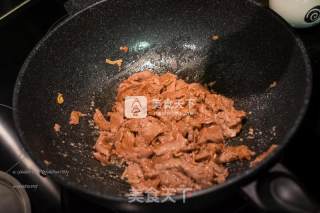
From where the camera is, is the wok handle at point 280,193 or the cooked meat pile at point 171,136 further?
the cooked meat pile at point 171,136

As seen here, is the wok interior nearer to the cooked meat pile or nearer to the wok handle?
the cooked meat pile

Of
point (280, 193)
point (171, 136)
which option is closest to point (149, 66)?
point (171, 136)

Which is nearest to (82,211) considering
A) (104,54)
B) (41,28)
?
(104,54)

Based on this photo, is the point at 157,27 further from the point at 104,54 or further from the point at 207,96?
the point at 207,96

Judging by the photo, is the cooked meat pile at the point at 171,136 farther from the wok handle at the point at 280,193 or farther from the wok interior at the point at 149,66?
the wok handle at the point at 280,193

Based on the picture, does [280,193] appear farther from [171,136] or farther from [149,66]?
[149,66]

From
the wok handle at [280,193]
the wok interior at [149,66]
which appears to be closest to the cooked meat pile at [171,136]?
the wok interior at [149,66]

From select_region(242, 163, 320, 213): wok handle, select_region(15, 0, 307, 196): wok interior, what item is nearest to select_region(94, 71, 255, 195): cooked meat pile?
select_region(15, 0, 307, 196): wok interior
